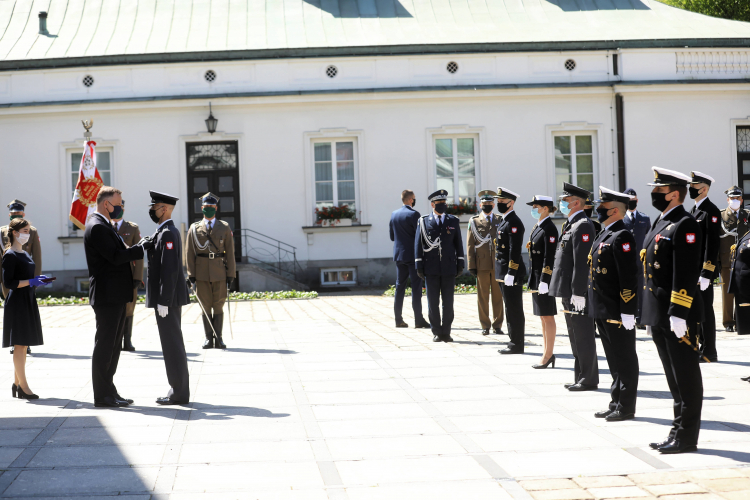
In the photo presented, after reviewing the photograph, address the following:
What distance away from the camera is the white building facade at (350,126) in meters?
19.6

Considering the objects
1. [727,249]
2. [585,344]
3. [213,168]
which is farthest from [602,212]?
[213,168]

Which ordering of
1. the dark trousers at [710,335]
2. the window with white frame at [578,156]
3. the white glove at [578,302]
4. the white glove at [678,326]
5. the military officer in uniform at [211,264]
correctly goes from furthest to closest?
the window with white frame at [578,156] → the military officer in uniform at [211,264] → the dark trousers at [710,335] → the white glove at [578,302] → the white glove at [678,326]

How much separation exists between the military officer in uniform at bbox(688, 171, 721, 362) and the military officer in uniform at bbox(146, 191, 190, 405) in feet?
14.0

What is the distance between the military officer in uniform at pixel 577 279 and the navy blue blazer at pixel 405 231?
5135 millimetres

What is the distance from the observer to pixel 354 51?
1959 centimetres

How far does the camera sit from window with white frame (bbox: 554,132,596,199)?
20.1 metres

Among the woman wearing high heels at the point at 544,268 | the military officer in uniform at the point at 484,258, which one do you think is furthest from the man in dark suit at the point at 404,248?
the woman wearing high heels at the point at 544,268

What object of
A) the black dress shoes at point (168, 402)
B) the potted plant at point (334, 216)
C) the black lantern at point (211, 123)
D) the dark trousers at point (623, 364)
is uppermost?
the black lantern at point (211, 123)

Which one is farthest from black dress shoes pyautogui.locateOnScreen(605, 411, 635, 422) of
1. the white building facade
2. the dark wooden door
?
the dark wooden door

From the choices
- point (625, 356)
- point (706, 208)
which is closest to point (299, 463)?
point (625, 356)

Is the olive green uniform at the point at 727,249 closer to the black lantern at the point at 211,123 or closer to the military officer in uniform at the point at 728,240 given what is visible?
the military officer in uniform at the point at 728,240

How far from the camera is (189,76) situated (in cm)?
1970

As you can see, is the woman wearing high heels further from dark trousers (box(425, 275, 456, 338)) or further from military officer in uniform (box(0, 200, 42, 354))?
military officer in uniform (box(0, 200, 42, 354))

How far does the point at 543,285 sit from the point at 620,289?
1.89m
